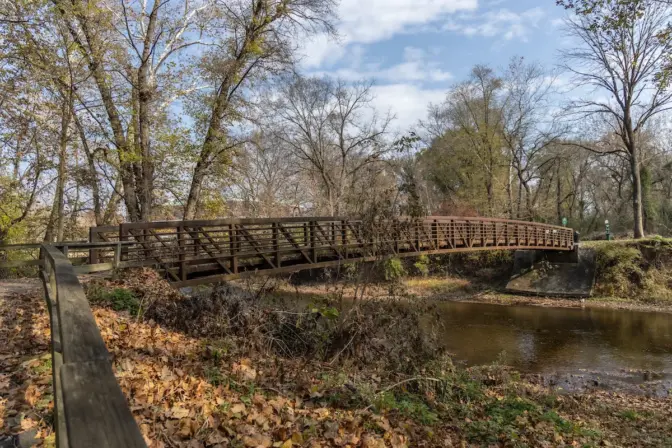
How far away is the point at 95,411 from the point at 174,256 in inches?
363

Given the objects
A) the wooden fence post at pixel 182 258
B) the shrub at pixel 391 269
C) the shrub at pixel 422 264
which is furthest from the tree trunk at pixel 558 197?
the wooden fence post at pixel 182 258

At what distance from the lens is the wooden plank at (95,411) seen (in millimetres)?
1206

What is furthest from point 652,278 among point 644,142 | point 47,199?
point 47,199

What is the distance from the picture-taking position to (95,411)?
1.29 m

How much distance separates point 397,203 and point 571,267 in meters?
21.9

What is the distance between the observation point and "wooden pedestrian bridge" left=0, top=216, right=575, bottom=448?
133cm

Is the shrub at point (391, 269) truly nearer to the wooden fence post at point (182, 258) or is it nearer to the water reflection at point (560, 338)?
the water reflection at point (560, 338)

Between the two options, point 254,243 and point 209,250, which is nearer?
point 209,250

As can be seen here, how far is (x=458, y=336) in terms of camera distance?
1598 centimetres

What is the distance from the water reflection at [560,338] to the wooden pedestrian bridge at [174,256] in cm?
343

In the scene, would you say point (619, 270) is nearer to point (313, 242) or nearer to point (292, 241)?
point (313, 242)

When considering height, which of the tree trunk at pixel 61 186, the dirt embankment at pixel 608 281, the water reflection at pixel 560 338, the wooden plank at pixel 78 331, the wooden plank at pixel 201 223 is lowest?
the water reflection at pixel 560 338

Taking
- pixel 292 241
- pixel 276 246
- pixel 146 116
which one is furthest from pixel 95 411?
pixel 146 116

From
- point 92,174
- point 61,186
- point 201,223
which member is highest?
point 92,174
